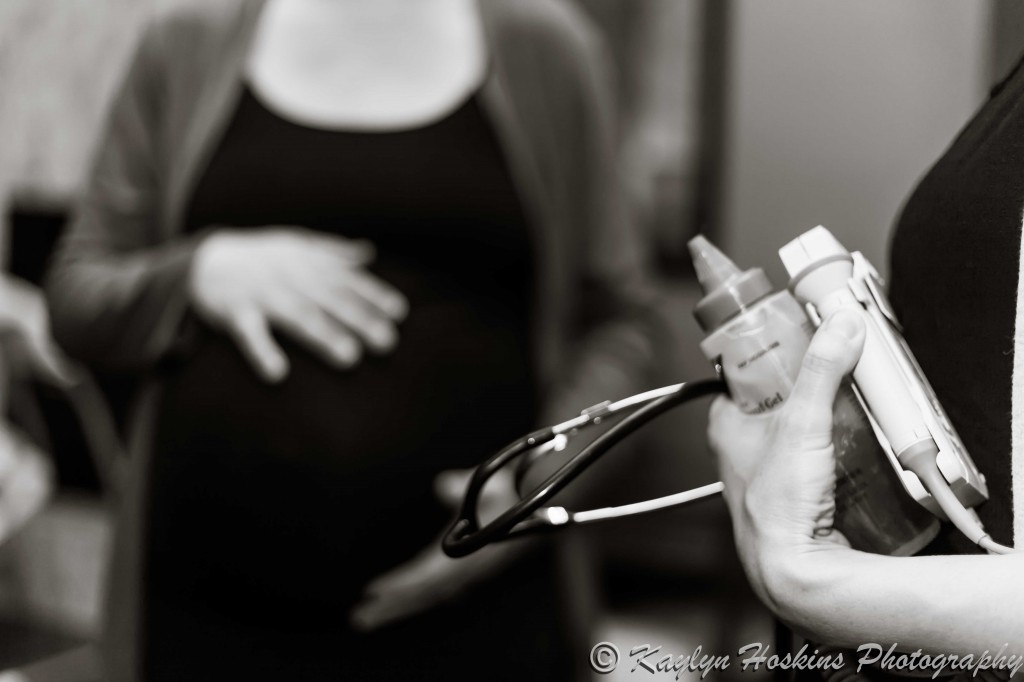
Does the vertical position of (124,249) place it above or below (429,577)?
above

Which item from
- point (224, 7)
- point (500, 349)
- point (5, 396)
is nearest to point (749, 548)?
point (500, 349)

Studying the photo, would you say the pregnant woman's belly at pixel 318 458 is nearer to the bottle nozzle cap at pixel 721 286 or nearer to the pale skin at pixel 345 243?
the pale skin at pixel 345 243

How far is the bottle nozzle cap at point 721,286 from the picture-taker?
0.32 meters

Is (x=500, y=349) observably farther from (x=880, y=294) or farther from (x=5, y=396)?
(x=5, y=396)

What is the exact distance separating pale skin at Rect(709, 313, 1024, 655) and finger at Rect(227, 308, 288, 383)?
1.17 feet

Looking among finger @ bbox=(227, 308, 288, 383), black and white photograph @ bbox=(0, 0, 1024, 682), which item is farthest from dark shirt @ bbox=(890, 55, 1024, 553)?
finger @ bbox=(227, 308, 288, 383)

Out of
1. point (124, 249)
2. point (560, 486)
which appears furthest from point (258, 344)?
point (560, 486)

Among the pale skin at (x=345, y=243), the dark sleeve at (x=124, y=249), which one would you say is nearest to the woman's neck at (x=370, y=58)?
the pale skin at (x=345, y=243)

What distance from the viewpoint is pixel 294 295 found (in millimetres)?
563

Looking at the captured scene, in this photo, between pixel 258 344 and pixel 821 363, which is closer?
pixel 821 363

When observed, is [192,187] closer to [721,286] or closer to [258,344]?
[258,344]

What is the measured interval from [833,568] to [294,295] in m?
0.41

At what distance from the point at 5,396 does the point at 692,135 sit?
2.17ft

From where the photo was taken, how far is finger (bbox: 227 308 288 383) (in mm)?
547
